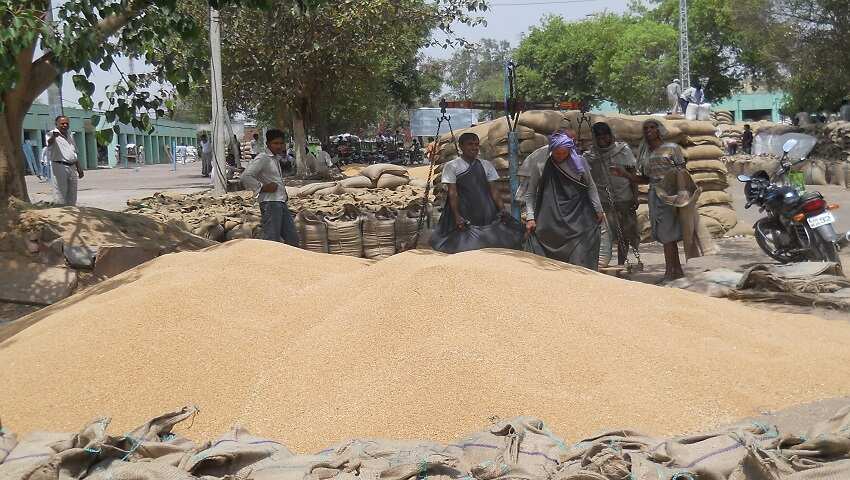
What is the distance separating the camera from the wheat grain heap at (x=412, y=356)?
10.7ft

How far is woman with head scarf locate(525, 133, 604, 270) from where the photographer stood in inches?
223

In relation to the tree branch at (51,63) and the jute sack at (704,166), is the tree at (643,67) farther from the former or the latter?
the tree branch at (51,63)

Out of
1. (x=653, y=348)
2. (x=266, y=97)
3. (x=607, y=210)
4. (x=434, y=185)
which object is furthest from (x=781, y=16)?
(x=653, y=348)

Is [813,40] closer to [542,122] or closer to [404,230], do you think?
[542,122]

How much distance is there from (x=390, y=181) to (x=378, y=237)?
4.71 meters

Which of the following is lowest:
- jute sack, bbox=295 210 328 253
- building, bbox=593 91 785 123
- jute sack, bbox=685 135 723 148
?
jute sack, bbox=295 210 328 253

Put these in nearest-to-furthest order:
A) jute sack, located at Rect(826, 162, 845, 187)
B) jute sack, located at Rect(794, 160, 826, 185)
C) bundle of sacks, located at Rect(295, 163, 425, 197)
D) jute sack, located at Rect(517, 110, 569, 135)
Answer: jute sack, located at Rect(517, 110, 569, 135)
bundle of sacks, located at Rect(295, 163, 425, 197)
jute sack, located at Rect(826, 162, 845, 187)
jute sack, located at Rect(794, 160, 826, 185)

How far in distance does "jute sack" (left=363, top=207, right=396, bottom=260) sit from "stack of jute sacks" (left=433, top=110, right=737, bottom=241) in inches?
41.6

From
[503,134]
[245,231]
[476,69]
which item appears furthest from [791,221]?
[476,69]

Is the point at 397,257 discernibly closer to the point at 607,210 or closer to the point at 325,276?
the point at 325,276

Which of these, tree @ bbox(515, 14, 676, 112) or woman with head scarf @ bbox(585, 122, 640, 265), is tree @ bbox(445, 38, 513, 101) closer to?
tree @ bbox(515, 14, 676, 112)

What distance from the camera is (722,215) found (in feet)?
30.3

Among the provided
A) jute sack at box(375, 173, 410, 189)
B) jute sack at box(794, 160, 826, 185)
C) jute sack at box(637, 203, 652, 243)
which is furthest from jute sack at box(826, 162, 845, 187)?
jute sack at box(637, 203, 652, 243)

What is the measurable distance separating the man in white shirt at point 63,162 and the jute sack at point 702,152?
6.47 meters
